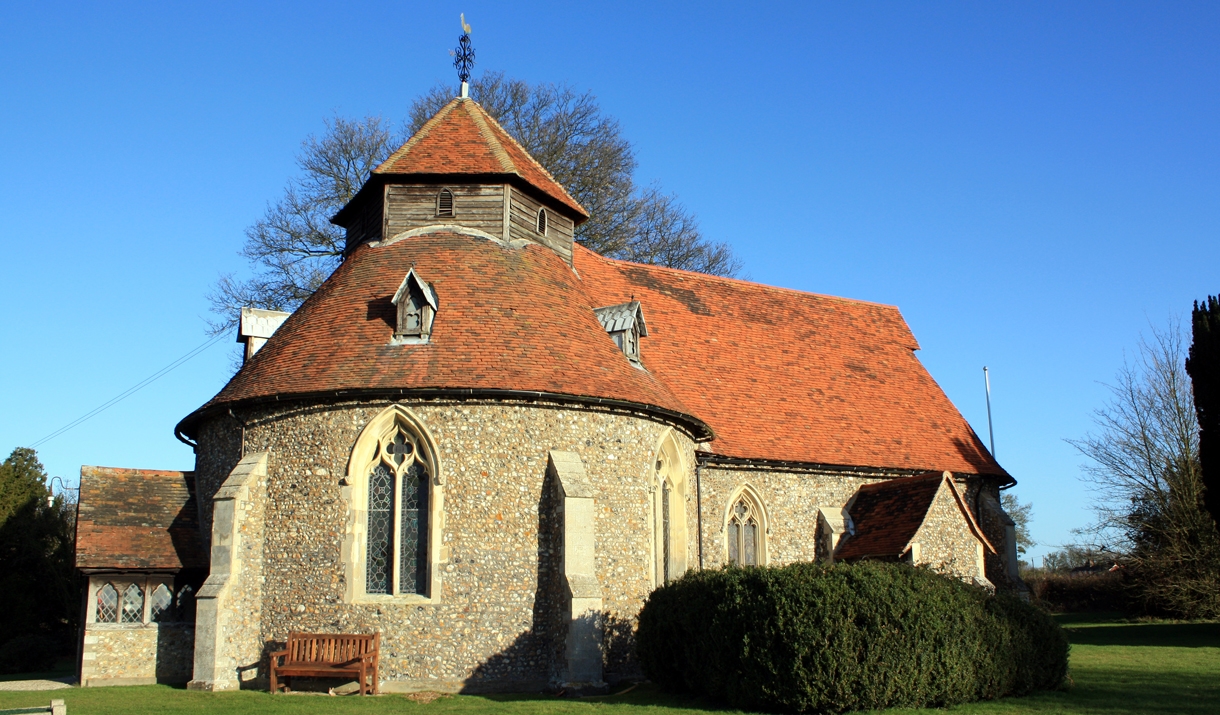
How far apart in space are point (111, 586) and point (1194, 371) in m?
22.9

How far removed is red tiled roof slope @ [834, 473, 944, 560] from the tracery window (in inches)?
351

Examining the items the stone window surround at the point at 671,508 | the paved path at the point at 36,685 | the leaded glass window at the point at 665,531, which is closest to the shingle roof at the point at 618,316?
the stone window surround at the point at 671,508

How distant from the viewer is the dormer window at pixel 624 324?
18828 millimetres

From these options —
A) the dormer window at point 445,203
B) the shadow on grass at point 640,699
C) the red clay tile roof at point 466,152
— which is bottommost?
the shadow on grass at point 640,699

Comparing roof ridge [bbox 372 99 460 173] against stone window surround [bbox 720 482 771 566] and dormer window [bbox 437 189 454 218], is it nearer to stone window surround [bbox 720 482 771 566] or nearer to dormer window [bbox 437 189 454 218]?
dormer window [bbox 437 189 454 218]

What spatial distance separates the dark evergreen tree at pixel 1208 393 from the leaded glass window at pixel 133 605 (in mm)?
22059

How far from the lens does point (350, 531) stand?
50.1ft

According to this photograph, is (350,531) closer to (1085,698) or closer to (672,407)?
(672,407)

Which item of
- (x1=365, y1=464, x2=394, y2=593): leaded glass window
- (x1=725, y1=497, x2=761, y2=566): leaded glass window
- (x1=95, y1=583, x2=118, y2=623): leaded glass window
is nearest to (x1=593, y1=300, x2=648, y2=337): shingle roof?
(x1=725, y1=497, x2=761, y2=566): leaded glass window

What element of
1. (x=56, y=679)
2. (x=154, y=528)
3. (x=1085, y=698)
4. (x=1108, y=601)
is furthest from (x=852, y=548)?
(x=1108, y=601)

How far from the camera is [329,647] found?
48.2 feet

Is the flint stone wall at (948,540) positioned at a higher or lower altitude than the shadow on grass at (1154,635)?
higher

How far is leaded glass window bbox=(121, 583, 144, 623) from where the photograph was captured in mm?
16672

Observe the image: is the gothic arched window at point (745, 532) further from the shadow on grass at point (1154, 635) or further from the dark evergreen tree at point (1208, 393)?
the dark evergreen tree at point (1208, 393)
